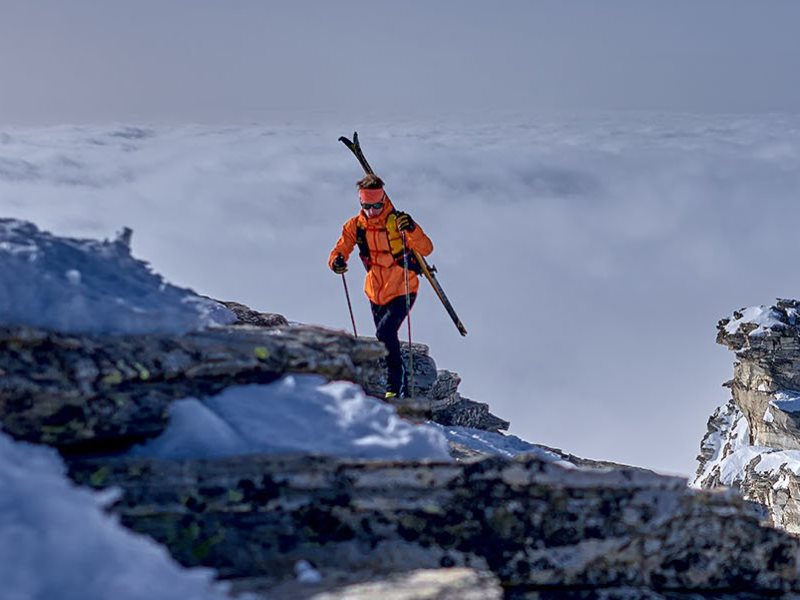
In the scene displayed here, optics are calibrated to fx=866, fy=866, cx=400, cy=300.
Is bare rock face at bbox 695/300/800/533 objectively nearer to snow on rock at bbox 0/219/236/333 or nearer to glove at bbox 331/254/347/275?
glove at bbox 331/254/347/275

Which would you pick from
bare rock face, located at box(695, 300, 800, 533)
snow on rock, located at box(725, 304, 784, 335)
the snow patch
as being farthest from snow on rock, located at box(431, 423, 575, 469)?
the snow patch

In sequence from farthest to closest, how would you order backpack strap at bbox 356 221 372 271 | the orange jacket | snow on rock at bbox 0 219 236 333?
backpack strap at bbox 356 221 372 271 → the orange jacket → snow on rock at bbox 0 219 236 333

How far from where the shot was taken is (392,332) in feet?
56.3

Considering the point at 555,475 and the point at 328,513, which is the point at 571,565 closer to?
the point at 555,475

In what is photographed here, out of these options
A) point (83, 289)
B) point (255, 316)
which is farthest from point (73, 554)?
point (255, 316)

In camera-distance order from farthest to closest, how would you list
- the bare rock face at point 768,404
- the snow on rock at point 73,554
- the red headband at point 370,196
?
the bare rock face at point 768,404 < the red headband at point 370,196 < the snow on rock at point 73,554

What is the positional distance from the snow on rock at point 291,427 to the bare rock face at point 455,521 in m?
0.35

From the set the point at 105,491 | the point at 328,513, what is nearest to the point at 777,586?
the point at 328,513

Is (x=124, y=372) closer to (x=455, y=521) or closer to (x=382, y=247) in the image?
(x=455, y=521)

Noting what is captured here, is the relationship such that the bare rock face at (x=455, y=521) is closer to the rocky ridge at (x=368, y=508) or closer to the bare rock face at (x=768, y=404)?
the rocky ridge at (x=368, y=508)

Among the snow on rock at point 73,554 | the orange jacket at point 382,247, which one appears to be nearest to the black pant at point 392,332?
the orange jacket at point 382,247

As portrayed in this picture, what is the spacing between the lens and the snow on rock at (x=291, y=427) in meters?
7.23

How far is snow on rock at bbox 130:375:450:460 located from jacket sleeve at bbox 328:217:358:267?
9.02 metres

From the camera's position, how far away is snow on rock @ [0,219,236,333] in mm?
7613
